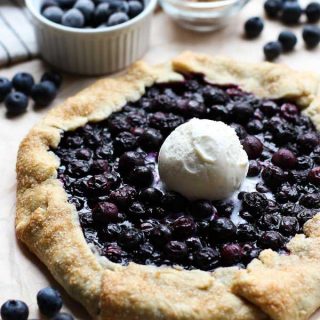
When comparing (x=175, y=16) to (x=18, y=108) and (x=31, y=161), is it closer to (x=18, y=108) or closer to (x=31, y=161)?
(x=18, y=108)

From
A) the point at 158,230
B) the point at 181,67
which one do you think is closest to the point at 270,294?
the point at 158,230

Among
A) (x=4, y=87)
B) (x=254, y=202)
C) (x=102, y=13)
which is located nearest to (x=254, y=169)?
(x=254, y=202)

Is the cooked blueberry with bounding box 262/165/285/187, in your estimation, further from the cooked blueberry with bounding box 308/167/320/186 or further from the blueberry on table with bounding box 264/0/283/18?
the blueberry on table with bounding box 264/0/283/18

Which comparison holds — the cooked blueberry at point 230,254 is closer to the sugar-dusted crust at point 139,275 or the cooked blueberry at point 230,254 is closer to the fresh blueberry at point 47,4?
the sugar-dusted crust at point 139,275

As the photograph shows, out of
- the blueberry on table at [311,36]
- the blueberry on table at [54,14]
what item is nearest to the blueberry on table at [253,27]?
the blueberry on table at [311,36]

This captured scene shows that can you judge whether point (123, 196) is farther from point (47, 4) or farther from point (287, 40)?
point (287, 40)
